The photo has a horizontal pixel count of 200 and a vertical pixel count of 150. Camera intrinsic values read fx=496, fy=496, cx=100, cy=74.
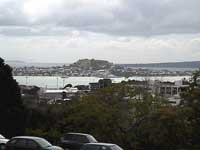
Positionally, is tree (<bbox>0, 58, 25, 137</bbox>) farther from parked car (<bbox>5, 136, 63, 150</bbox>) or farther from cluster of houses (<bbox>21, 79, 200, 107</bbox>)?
parked car (<bbox>5, 136, 63, 150</bbox>)

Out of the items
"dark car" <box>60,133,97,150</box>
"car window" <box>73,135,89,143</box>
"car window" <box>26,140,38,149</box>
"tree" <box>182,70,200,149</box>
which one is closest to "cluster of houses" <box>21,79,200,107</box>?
"tree" <box>182,70,200,149</box>

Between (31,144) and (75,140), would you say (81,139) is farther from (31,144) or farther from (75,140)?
(31,144)

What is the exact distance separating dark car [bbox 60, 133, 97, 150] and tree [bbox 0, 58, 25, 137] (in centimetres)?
907

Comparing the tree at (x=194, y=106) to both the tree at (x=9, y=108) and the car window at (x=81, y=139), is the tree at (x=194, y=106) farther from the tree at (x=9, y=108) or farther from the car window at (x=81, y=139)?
the car window at (x=81, y=139)

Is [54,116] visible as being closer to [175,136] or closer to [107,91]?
[107,91]

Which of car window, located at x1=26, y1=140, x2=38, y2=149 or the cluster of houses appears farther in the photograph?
the cluster of houses

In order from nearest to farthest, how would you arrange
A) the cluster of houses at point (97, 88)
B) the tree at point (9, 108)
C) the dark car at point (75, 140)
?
the dark car at point (75, 140)
the tree at point (9, 108)
the cluster of houses at point (97, 88)

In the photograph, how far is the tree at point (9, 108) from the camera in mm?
40438

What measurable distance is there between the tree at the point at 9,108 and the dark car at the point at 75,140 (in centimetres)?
907

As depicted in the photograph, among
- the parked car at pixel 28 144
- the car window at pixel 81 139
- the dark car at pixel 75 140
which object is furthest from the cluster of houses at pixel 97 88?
the parked car at pixel 28 144

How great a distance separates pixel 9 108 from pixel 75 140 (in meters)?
10.7

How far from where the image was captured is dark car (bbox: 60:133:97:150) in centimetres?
3117

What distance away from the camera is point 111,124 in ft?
→ 148

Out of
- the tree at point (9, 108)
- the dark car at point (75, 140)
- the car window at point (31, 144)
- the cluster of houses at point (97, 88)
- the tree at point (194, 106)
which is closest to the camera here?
the car window at point (31, 144)
